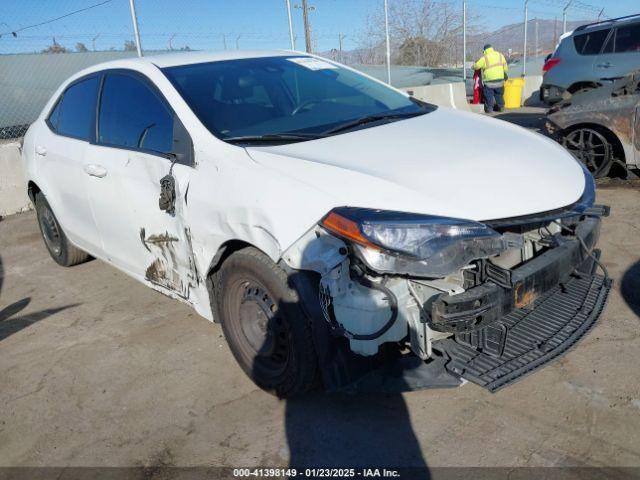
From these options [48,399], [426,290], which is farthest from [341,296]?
[48,399]

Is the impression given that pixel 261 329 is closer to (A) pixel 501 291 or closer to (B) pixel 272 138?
(B) pixel 272 138

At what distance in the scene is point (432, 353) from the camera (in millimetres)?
2477

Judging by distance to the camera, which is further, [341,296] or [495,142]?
[495,142]

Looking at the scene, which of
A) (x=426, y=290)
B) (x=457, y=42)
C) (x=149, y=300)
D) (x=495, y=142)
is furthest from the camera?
(x=457, y=42)

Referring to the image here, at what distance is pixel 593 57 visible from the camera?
10773mm

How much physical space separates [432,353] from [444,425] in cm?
47

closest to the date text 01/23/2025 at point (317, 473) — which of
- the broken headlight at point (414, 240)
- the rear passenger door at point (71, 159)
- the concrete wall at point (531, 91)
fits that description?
the broken headlight at point (414, 240)

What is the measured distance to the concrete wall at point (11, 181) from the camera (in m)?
7.42

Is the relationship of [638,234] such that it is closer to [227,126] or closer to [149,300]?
[227,126]

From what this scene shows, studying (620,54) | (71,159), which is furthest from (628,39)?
(71,159)

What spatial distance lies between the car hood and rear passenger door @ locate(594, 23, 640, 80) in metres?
A: 8.62

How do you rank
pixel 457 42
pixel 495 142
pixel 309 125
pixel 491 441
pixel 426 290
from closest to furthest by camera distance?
pixel 426 290
pixel 491 441
pixel 495 142
pixel 309 125
pixel 457 42

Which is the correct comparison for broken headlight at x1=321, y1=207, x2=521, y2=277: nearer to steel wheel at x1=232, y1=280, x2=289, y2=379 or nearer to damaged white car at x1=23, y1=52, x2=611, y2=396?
damaged white car at x1=23, y1=52, x2=611, y2=396

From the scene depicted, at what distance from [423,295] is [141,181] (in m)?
1.91
